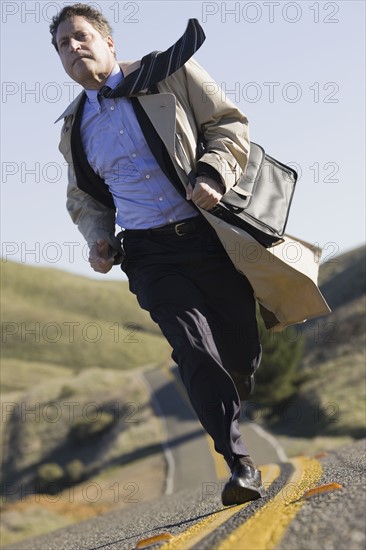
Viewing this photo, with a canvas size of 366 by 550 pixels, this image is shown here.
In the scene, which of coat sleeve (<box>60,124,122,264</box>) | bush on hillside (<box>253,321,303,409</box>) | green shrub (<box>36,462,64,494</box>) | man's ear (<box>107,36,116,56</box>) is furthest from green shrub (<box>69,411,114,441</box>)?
man's ear (<box>107,36,116,56</box>)

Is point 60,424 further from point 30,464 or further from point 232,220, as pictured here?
point 232,220

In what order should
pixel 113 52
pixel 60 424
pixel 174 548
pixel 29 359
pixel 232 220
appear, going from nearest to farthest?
pixel 174 548
pixel 232 220
pixel 113 52
pixel 60 424
pixel 29 359

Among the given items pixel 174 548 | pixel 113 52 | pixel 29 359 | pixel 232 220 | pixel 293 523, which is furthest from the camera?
pixel 29 359

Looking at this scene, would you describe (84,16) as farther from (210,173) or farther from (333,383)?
(333,383)

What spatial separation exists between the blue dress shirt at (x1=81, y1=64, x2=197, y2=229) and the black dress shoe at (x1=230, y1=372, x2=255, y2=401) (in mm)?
1210

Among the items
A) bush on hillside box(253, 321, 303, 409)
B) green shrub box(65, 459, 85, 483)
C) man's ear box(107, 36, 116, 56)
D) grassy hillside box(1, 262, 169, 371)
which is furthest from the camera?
grassy hillside box(1, 262, 169, 371)

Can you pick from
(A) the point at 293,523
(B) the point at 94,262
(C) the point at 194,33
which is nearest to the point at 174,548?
(A) the point at 293,523

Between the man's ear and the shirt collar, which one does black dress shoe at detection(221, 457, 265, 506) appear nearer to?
the shirt collar

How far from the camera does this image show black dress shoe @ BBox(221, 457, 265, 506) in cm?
543

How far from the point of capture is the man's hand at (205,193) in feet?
17.9

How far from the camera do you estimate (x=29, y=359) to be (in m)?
138

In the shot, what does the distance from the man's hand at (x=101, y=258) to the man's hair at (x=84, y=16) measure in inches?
49.6

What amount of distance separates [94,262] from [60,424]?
7110 cm

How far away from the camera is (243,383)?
6398 millimetres
